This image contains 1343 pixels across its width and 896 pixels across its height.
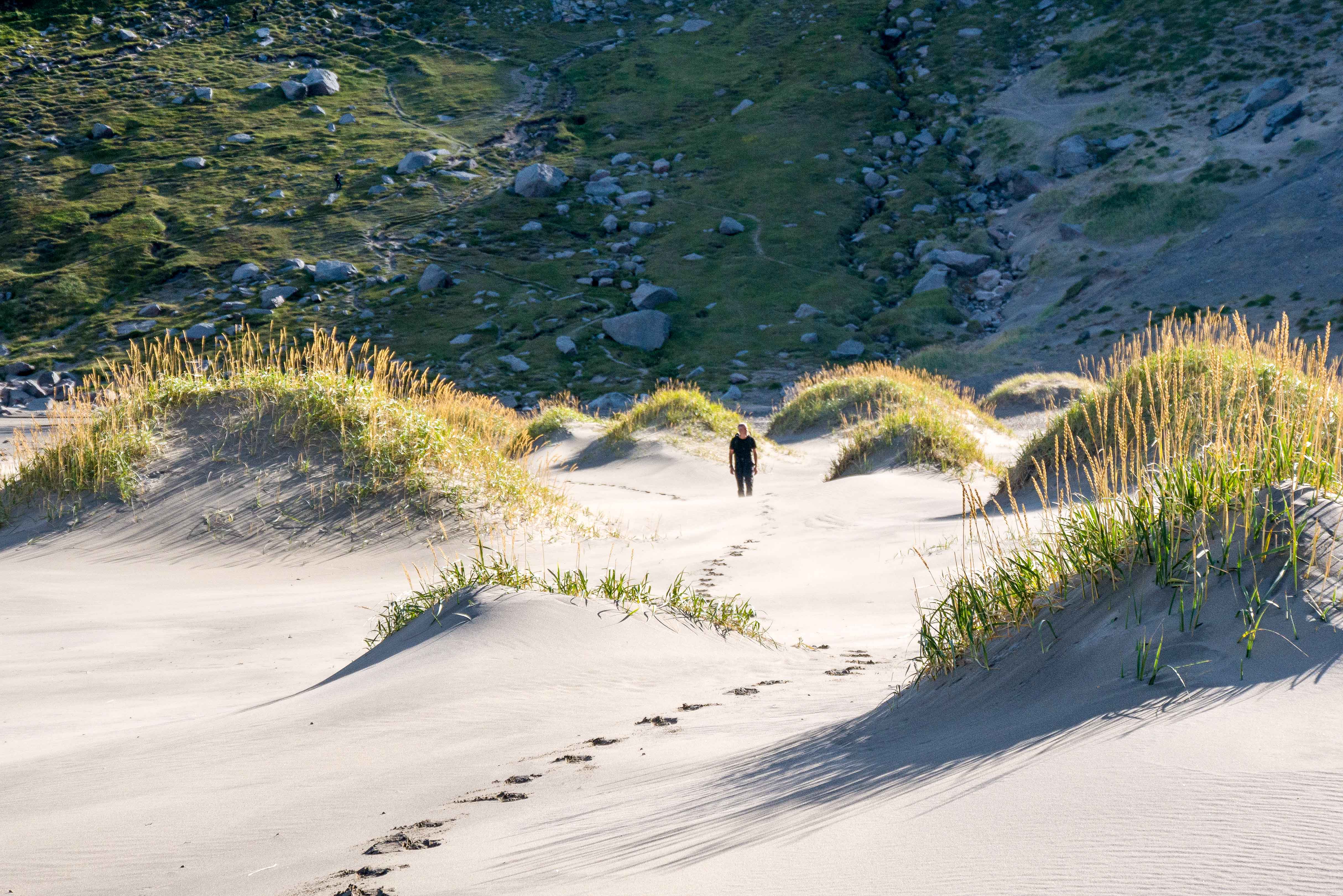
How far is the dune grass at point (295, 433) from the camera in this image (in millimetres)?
9539

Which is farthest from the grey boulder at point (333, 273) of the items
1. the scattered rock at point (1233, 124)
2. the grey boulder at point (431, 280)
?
the scattered rock at point (1233, 124)

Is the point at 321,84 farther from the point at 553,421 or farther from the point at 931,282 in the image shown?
the point at 553,421

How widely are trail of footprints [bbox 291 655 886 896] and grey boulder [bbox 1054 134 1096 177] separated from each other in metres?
40.7

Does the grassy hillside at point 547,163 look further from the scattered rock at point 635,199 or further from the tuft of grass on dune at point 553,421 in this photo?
the tuft of grass on dune at point 553,421

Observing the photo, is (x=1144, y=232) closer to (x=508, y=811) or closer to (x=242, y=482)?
(x=242, y=482)

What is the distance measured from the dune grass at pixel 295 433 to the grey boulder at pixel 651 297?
24746mm

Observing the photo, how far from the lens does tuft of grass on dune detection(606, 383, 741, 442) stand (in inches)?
717

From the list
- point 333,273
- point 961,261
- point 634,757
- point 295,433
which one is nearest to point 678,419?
point 295,433

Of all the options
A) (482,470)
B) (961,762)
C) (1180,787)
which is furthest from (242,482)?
(1180,787)

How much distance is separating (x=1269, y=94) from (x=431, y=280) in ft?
106

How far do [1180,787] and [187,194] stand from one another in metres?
44.4

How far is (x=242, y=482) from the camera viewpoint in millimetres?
9594

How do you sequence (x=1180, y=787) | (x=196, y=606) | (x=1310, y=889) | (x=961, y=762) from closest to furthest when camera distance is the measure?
1. (x=1310, y=889)
2. (x=1180, y=787)
3. (x=961, y=762)
4. (x=196, y=606)

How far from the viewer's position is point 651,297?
117 feet
